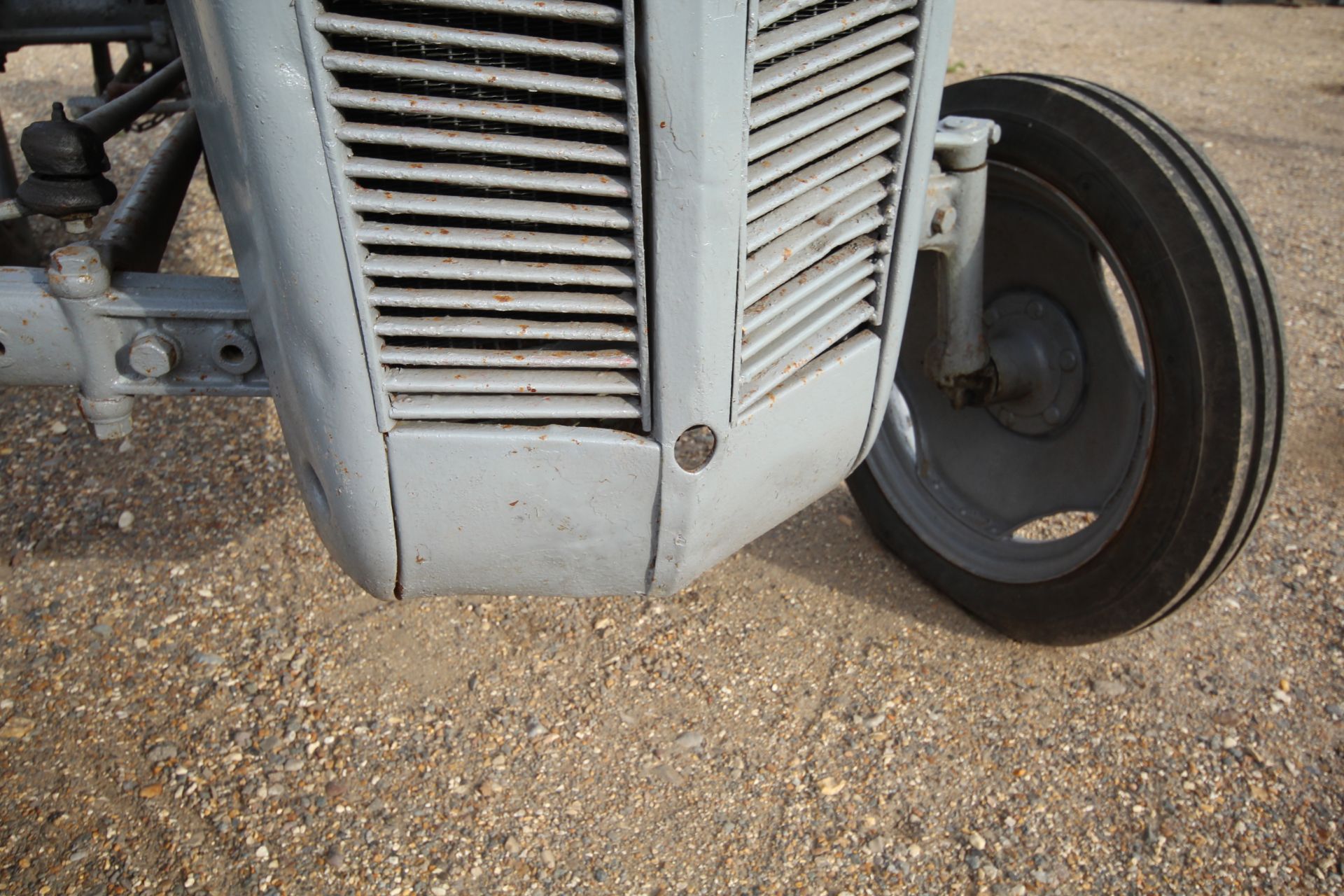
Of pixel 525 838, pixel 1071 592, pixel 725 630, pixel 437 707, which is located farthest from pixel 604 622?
pixel 1071 592

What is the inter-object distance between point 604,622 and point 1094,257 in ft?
4.75

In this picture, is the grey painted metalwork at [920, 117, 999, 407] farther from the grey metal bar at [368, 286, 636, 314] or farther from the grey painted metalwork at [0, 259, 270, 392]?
the grey painted metalwork at [0, 259, 270, 392]

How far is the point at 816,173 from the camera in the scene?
1.63 m

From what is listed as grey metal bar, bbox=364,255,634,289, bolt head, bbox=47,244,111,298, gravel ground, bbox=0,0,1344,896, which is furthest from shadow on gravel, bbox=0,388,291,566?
grey metal bar, bbox=364,255,634,289

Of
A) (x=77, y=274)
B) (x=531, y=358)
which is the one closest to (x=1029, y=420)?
(x=531, y=358)

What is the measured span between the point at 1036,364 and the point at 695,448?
141 centimetres

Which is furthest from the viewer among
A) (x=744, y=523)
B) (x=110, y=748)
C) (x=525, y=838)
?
(x=110, y=748)

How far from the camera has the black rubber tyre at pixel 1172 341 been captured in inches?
85.3

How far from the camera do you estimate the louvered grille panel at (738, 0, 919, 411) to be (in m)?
1.51

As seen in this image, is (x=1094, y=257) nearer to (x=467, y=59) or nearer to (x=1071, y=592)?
(x=1071, y=592)

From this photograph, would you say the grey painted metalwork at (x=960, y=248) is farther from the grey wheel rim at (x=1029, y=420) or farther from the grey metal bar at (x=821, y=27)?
the grey metal bar at (x=821, y=27)

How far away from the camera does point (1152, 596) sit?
2.28 meters

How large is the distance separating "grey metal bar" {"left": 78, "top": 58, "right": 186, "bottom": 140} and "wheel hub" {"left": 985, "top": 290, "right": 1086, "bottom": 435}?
204 cm

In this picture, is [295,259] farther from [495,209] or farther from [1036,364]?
[1036,364]
